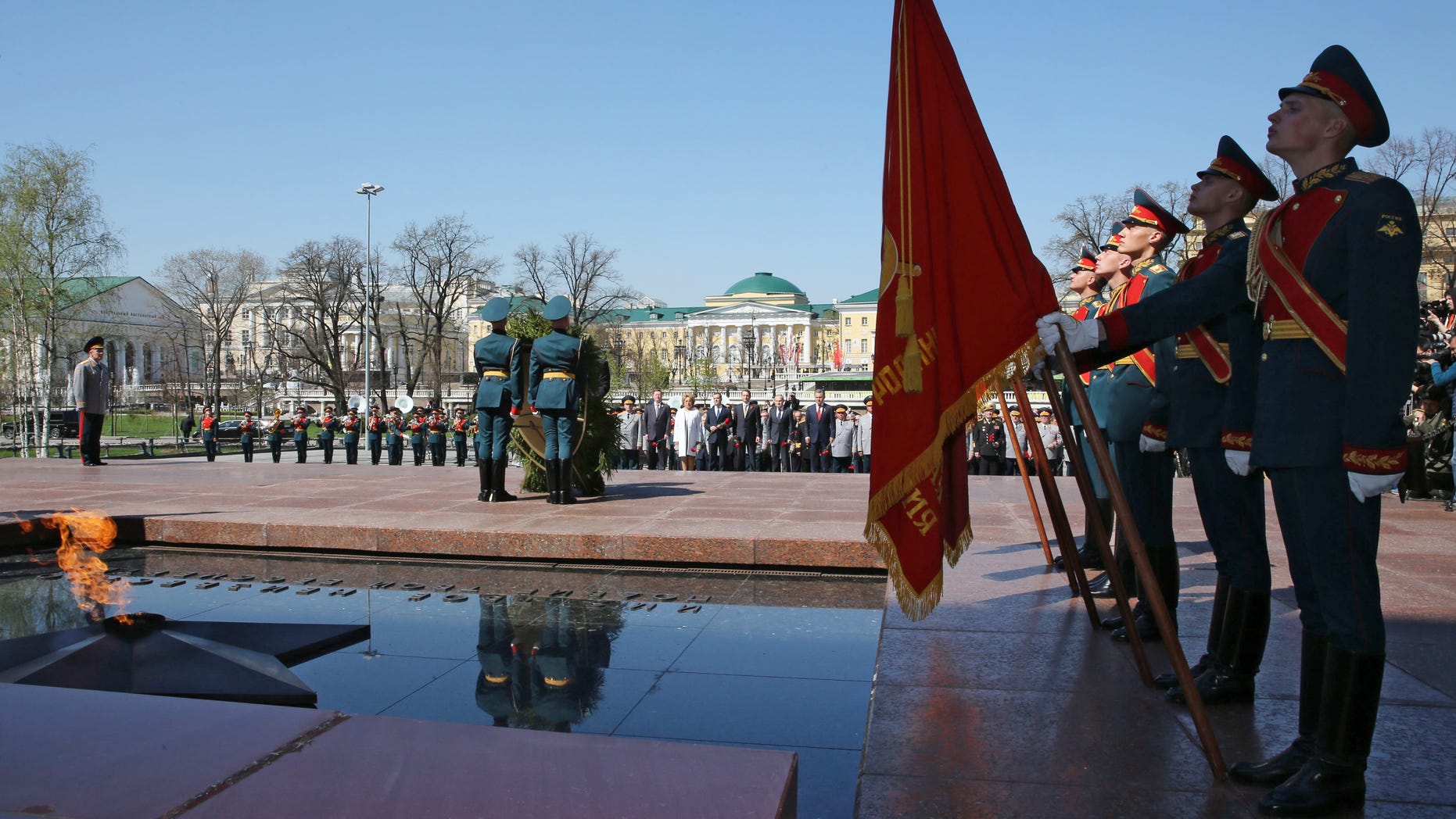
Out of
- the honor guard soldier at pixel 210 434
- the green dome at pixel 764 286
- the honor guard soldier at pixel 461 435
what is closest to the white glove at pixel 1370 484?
the honor guard soldier at pixel 461 435

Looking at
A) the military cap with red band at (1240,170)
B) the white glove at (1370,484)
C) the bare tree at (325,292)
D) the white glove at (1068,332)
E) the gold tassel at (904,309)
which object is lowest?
the white glove at (1370,484)

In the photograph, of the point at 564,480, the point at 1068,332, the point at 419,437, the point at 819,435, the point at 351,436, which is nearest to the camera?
the point at 1068,332

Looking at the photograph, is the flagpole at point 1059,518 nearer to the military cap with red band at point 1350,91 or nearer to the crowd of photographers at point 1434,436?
the military cap with red band at point 1350,91

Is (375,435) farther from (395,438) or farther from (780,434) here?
(780,434)

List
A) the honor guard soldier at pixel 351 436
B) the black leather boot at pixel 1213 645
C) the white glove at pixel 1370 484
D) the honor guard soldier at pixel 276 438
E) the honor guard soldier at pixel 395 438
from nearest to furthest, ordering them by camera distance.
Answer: the white glove at pixel 1370 484 < the black leather boot at pixel 1213 645 < the honor guard soldier at pixel 395 438 < the honor guard soldier at pixel 351 436 < the honor guard soldier at pixel 276 438

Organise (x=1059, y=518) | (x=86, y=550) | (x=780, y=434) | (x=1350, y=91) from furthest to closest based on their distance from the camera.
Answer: (x=780, y=434) < (x=86, y=550) < (x=1059, y=518) < (x=1350, y=91)

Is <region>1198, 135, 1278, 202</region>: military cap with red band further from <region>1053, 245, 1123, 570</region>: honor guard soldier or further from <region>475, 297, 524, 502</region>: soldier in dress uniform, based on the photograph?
<region>475, 297, 524, 502</region>: soldier in dress uniform

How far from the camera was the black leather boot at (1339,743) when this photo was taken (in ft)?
8.46

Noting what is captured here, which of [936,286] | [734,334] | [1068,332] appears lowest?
[1068,332]

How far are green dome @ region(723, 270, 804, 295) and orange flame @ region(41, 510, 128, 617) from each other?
5627 inches

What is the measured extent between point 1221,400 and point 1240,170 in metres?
0.81

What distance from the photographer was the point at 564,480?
31.1ft

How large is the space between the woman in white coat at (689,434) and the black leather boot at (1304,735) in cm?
1890

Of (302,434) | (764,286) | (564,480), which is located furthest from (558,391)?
(764,286)
